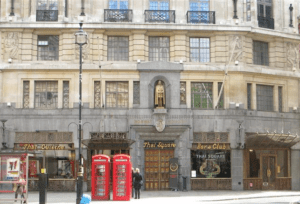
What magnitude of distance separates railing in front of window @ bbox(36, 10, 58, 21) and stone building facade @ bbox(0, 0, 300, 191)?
0.07 metres

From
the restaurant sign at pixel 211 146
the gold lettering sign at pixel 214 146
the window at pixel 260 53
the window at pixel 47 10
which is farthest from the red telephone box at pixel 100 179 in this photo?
the window at pixel 260 53

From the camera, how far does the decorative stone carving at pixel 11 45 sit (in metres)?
36.5

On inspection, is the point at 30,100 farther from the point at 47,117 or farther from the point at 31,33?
the point at 31,33

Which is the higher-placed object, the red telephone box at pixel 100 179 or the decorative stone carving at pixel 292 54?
the decorative stone carving at pixel 292 54

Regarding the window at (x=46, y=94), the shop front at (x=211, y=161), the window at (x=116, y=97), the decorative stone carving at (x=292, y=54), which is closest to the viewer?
the shop front at (x=211, y=161)

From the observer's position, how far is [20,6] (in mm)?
37156

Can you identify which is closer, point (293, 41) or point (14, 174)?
point (14, 174)

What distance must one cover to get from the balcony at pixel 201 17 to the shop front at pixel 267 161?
820 cm

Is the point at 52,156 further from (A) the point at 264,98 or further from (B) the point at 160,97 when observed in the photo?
(A) the point at 264,98

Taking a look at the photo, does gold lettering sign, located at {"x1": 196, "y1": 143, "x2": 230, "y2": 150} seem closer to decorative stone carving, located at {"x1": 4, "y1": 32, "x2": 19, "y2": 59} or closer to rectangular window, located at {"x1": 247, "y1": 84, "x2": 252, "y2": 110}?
rectangular window, located at {"x1": 247, "y1": 84, "x2": 252, "y2": 110}

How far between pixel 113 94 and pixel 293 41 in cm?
1372

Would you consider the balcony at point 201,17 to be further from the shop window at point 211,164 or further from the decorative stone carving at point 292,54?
the shop window at point 211,164

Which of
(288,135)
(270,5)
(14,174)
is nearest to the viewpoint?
(14,174)

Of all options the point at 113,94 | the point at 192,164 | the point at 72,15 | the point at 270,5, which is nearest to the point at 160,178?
the point at 192,164
